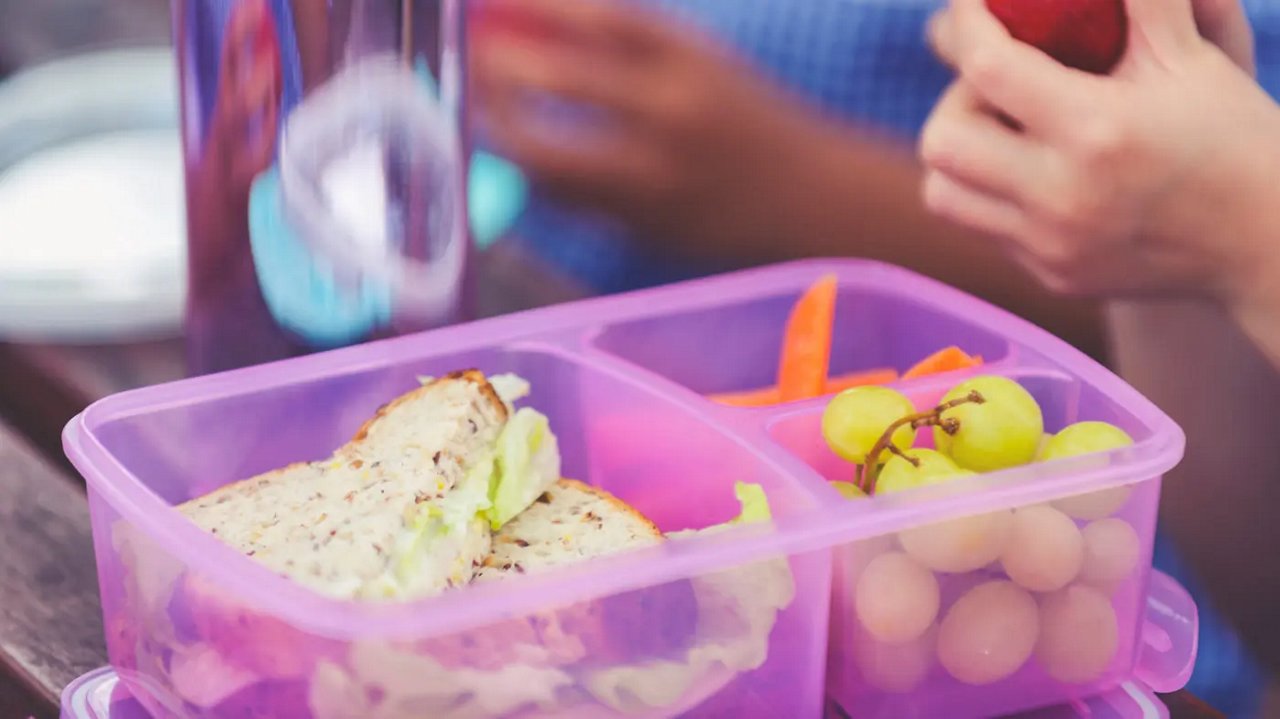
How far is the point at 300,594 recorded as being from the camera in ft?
1.62

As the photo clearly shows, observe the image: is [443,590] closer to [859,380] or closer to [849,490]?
[849,490]

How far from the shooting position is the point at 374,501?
0.59 meters

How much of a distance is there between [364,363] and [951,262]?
30.0 inches

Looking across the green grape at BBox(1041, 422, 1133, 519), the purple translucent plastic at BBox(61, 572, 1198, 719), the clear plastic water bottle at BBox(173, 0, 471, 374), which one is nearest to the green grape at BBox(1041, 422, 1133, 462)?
the green grape at BBox(1041, 422, 1133, 519)

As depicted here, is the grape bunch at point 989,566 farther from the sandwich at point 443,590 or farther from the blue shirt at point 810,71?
the blue shirt at point 810,71

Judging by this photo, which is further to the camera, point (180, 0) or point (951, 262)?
point (951, 262)

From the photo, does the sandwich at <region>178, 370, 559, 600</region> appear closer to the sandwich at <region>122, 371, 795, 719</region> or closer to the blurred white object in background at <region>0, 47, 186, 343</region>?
the sandwich at <region>122, 371, 795, 719</region>

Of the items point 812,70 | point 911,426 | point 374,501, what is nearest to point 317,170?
point 374,501

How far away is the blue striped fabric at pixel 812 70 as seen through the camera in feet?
4.86

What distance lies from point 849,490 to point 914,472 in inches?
1.6

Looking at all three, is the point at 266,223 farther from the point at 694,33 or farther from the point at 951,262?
the point at 694,33

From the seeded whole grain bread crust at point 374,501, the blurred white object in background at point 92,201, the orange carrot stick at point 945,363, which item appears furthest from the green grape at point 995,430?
the blurred white object in background at point 92,201

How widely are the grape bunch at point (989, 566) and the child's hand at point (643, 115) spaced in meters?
0.80

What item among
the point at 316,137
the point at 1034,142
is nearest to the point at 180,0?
the point at 316,137
